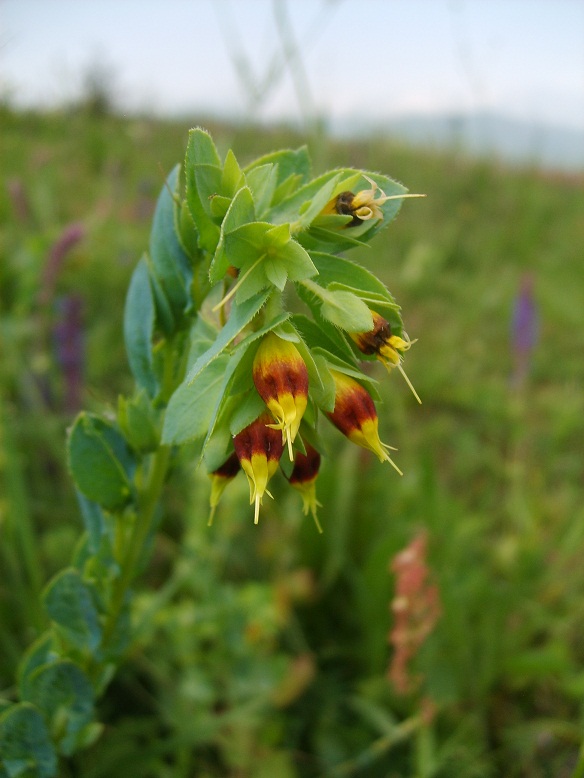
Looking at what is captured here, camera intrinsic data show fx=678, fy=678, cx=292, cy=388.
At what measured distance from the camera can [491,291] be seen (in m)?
4.55

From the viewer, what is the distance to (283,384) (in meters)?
0.62

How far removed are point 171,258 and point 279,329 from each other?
0.23 m

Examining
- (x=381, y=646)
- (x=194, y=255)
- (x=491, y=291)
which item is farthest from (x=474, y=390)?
(x=194, y=255)

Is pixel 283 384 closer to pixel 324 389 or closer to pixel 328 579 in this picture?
pixel 324 389

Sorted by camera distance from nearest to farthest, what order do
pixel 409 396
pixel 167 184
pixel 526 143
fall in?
pixel 167 184 < pixel 409 396 < pixel 526 143

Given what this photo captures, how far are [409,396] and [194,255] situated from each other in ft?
8.19

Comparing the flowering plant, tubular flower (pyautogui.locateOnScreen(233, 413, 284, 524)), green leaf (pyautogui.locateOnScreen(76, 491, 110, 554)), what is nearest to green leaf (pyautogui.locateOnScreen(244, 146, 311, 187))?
the flowering plant

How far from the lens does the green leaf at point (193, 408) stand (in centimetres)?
69

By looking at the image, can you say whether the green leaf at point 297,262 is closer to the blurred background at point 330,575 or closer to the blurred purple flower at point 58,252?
the blurred background at point 330,575

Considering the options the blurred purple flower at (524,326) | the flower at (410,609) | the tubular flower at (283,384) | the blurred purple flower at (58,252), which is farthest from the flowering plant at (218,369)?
the blurred purple flower at (524,326)

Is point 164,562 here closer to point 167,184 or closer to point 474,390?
point 167,184

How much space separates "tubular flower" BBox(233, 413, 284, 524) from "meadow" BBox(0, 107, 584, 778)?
0.23m

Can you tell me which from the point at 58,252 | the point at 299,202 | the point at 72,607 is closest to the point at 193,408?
the point at 299,202

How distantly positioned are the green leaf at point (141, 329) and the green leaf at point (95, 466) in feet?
0.27
